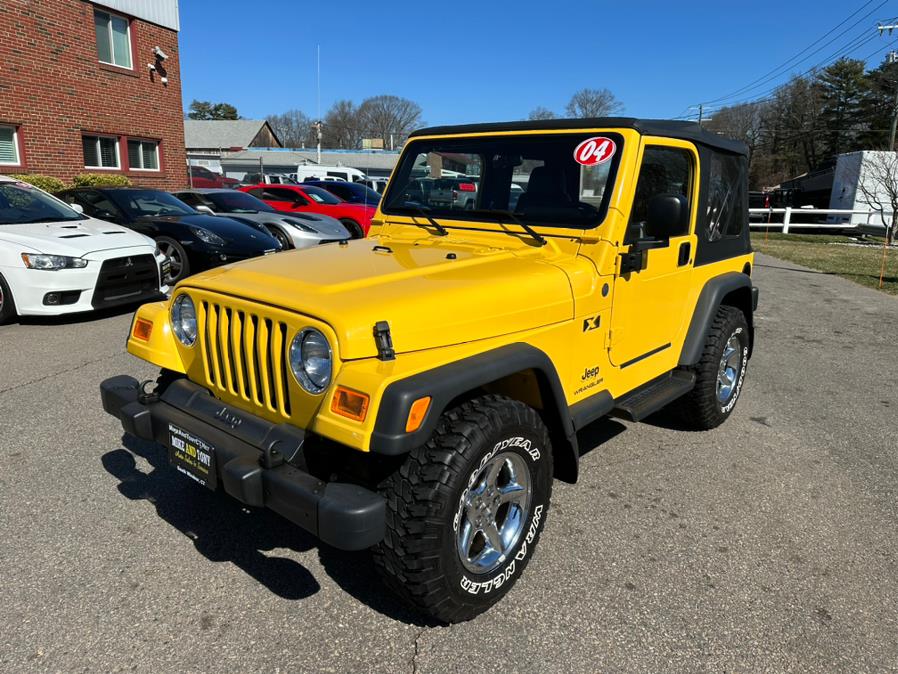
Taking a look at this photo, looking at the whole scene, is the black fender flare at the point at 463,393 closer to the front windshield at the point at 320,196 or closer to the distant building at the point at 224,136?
the front windshield at the point at 320,196

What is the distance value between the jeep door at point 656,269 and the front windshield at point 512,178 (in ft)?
0.77

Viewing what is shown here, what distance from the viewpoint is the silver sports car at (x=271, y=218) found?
453 inches

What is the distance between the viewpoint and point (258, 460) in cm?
242

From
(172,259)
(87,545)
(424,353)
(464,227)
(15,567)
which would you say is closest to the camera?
(424,353)

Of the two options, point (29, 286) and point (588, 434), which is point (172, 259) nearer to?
point (29, 286)

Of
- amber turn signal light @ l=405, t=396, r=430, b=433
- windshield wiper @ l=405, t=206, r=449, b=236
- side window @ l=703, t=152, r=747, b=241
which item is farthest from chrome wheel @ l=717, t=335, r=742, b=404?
amber turn signal light @ l=405, t=396, r=430, b=433

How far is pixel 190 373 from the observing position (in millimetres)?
3014

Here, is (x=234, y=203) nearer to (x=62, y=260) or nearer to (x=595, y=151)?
(x=62, y=260)

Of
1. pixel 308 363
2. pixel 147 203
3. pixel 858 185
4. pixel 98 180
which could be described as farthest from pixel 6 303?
pixel 858 185

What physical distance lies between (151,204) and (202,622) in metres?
8.48

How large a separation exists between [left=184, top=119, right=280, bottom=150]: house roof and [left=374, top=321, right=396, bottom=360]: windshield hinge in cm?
5975

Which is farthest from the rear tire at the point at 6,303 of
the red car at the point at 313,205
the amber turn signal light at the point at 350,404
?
the red car at the point at 313,205

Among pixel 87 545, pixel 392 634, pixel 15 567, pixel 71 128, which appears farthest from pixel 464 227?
pixel 71 128

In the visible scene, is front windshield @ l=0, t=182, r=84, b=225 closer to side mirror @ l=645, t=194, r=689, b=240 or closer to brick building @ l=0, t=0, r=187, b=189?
side mirror @ l=645, t=194, r=689, b=240
